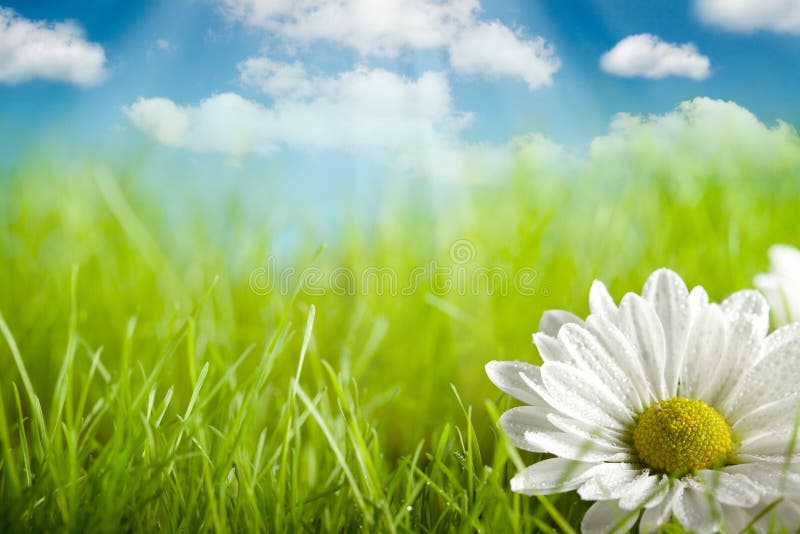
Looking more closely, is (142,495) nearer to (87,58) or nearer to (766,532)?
(766,532)

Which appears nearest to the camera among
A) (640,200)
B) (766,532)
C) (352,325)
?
(766,532)

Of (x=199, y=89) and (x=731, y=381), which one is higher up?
(x=199, y=89)

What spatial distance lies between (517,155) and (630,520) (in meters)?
0.61

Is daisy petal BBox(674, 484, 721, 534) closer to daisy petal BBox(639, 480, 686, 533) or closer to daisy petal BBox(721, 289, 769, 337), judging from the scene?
daisy petal BBox(639, 480, 686, 533)

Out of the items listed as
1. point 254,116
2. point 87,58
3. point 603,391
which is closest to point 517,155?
point 254,116

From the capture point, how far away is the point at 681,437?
36 centimetres

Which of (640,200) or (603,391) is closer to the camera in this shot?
(603,391)

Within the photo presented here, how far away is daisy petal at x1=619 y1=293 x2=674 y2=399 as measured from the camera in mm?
395

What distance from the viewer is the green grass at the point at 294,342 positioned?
1.24ft

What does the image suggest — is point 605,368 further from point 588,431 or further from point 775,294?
point 775,294

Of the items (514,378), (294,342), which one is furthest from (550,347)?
(294,342)

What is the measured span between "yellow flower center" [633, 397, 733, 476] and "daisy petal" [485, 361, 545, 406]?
0.05 meters

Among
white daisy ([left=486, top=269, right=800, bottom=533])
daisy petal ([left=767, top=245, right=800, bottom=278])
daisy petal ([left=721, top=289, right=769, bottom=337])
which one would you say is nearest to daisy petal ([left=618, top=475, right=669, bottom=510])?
white daisy ([left=486, top=269, right=800, bottom=533])

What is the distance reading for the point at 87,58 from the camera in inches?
29.0
